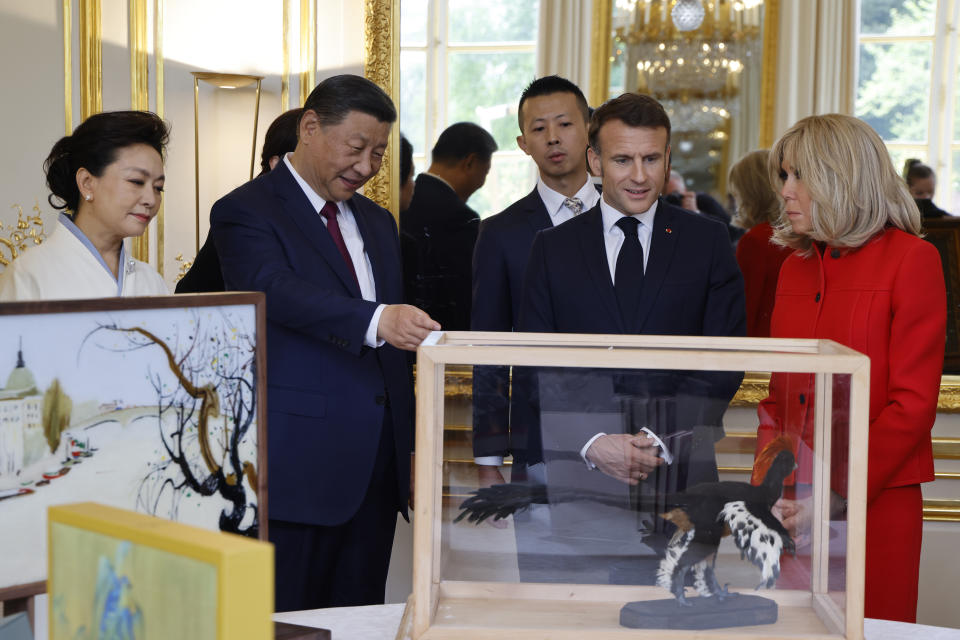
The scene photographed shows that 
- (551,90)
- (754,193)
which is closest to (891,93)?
(754,193)

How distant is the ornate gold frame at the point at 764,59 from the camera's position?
5.34 m

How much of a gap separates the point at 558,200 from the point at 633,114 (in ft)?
2.21

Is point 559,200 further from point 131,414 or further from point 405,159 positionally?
point 131,414

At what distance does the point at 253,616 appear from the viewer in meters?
A: 0.61

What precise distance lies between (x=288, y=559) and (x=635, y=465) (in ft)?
3.91

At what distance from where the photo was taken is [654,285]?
1.99m

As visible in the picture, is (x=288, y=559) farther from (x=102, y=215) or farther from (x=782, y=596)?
(x=782, y=596)

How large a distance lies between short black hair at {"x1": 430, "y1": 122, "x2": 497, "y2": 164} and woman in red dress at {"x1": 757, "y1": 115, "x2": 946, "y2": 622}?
2.06 m

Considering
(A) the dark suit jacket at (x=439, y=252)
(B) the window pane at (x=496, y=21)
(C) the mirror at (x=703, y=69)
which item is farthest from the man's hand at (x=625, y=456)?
(C) the mirror at (x=703, y=69)

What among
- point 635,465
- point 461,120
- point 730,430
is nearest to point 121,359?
point 635,465

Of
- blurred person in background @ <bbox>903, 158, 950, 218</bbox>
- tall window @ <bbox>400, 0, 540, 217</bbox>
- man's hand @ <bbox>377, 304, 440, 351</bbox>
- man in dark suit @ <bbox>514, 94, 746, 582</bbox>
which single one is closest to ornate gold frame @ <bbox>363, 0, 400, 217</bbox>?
tall window @ <bbox>400, 0, 540, 217</bbox>

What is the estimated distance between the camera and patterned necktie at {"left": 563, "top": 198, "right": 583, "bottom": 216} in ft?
8.99

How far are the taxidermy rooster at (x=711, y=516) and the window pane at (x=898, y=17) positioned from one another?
518cm

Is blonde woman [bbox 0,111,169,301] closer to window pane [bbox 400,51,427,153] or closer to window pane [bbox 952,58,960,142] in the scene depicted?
window pane [bbox 400,51,427,153]
